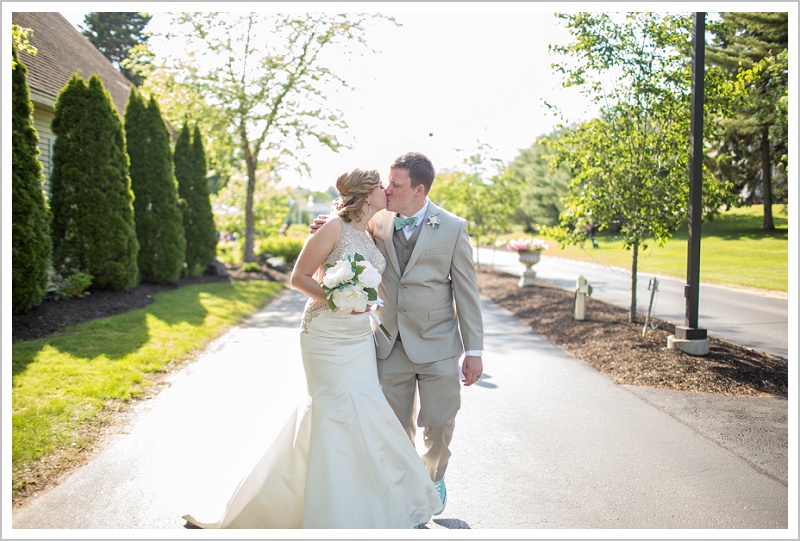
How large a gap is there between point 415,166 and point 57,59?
15.6 metres

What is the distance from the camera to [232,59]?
77.0 ft

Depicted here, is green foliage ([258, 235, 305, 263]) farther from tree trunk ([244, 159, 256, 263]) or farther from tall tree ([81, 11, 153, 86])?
tall tree ([81, 11, 153, 86])

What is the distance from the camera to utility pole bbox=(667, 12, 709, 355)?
8367 millimetres

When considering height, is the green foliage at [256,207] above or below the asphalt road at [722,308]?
above

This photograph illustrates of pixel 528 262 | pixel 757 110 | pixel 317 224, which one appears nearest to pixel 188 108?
pixel 528 262

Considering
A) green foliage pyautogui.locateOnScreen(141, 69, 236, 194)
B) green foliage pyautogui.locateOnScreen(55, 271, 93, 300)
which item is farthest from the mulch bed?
green foliage pyautogui.locateOnScreen(141, 69, 236, 194)

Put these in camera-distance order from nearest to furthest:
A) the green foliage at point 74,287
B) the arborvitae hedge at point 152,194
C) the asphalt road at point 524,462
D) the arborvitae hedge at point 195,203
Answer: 1. the asphalt road at point 524,462
2. the green foliage at point 74,287
3. the arborvitae hedge at point 152,194
4. the arborvitae hedge at point 195,203

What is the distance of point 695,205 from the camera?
27.8 ft

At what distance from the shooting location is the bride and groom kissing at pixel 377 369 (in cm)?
369

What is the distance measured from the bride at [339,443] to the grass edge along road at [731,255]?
8.16 m

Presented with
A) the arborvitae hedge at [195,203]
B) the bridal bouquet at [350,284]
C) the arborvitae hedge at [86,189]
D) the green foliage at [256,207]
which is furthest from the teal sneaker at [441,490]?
the green foliage at [256,207]

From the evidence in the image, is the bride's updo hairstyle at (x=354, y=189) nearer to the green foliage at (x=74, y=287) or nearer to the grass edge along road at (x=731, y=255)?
the grass edge along road at (x=731, y=255)

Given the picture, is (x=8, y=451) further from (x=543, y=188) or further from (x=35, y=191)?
(x=543, y=188)

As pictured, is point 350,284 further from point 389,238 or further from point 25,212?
point 25,212
